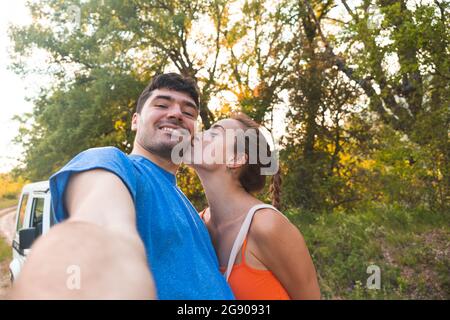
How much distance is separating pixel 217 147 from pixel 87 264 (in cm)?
168

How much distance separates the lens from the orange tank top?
5.73ft

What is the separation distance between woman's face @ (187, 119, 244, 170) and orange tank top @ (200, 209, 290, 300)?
660mm

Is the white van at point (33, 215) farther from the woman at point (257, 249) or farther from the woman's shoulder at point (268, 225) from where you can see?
the woman's shoulder at point (268, 225)

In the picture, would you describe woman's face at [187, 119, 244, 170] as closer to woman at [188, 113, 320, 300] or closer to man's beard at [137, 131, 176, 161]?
woman at [188, 113, 320, 300]

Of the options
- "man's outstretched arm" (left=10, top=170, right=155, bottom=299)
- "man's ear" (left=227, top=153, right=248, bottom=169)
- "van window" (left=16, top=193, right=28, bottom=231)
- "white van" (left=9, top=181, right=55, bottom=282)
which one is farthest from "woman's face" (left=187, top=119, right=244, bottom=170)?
"van window" (left=16, top=193, right=28, bottom=231)

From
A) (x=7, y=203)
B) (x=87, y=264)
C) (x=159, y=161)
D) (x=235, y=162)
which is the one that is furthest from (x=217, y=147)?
(x=7, y=203)

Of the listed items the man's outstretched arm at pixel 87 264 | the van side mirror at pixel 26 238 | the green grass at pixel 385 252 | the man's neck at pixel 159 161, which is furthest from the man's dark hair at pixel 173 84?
the green grass at pixel 385 252

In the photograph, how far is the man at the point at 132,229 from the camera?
2.15ft

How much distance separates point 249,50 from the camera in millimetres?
13461

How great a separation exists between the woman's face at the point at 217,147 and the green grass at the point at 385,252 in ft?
16.4

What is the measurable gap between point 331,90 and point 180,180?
5577 millimetres

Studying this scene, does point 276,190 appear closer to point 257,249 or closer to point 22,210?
point 257,249
